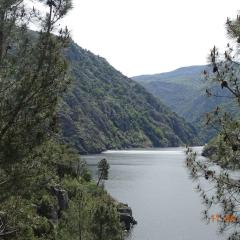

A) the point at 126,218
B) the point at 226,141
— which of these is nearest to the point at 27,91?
the point at 226,141

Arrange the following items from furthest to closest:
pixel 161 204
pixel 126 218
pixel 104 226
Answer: pixel 161 204 → pixel 126 218 → pixel 104 226

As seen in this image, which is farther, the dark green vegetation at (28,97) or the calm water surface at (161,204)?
the calm water surface at (161,204)

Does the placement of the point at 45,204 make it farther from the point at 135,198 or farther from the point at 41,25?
the point at 135,198

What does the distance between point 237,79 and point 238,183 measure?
117 inches

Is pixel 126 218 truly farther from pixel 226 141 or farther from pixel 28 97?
pixel 226 141

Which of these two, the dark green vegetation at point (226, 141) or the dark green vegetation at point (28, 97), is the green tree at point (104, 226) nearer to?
the dark green vegetation at point (28, 97)

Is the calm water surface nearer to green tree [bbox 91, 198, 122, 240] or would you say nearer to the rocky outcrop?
the rocky outcrop

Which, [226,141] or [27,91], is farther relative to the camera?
[27,91]

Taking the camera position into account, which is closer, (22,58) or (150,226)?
(22,58)

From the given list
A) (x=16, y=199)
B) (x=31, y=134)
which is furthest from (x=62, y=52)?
(x=16, y=199)

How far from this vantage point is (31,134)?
54.6ft

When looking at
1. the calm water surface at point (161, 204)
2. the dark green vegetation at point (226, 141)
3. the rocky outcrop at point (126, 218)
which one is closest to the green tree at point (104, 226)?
the calm water surface at point (161, 204)

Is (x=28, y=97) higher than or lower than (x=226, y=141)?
higher

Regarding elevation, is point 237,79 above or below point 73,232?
above
